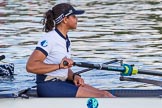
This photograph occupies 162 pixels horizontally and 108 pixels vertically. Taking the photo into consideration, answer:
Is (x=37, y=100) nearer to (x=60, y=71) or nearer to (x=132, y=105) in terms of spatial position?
(x=60, y=71)

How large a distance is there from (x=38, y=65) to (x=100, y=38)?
48.5ft

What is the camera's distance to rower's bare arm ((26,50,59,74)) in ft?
33.4

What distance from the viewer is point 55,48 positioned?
34.3ft

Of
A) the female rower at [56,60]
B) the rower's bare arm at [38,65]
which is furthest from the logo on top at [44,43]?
the rower's bare arm at [38,65]

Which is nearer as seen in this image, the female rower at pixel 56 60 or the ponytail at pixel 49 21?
the female rower at pixel 56 60

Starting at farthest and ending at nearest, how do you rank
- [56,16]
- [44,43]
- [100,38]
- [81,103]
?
[100,38], [56,16], [44,43], [81,103]

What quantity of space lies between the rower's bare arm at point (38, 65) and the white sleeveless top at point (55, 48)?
0.11 metres

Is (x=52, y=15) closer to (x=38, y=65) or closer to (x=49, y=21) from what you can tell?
(x=49, y=21)

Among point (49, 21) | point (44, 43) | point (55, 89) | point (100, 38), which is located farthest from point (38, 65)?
point (100, 38)

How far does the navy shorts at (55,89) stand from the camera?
1040 centimetres

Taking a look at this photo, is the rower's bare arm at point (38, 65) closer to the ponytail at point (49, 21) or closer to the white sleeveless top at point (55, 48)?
the white sleeveless top at point (55, 48)

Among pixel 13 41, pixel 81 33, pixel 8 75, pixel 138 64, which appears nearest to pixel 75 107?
pixel 8 75

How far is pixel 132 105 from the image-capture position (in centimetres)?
1011

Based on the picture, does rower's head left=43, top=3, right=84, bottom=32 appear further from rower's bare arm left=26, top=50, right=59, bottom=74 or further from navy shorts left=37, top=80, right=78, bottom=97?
navy shorts left=37, top=80, right=78, bottom=97
